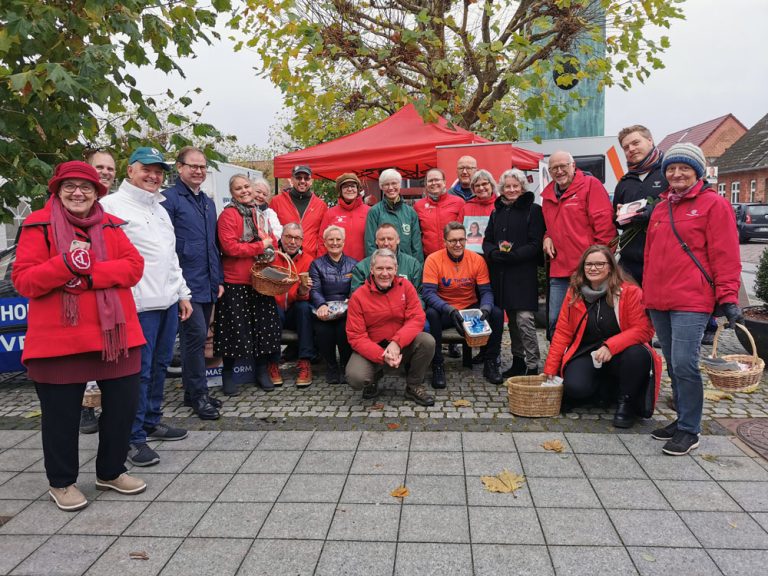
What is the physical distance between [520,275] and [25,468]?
13.9 ft

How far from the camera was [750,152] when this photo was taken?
37.7 metres

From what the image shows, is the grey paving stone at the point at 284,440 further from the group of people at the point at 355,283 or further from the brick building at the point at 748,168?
the brick building at the point at 748,168

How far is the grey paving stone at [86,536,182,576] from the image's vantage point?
8.54 feet

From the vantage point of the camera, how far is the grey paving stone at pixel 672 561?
2.50 m

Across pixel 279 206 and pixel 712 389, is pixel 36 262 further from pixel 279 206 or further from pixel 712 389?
pixel 712 389

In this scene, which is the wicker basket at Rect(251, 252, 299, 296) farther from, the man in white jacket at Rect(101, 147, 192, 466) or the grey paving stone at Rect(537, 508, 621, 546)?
the grey paving stone at Rect(537, 508, 621, 546)

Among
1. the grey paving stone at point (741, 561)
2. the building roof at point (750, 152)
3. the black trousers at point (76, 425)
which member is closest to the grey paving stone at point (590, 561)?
the grey paving stone at point (741, 561)

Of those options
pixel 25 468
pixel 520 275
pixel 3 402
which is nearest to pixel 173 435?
pixel 25 468

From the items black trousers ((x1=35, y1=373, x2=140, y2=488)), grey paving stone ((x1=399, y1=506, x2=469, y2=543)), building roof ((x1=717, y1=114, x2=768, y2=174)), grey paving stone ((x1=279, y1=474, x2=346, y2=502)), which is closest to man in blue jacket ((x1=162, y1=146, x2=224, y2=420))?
black trousers ((x1=35, y1=373, x2=140, y2=488))

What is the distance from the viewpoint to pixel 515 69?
33.1 feet

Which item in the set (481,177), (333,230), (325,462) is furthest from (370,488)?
(481,177)

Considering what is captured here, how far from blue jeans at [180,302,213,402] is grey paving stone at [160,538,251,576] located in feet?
6.39

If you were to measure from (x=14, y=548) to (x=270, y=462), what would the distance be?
1446 mm

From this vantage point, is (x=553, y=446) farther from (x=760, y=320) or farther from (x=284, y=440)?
(x=760, y=320)
